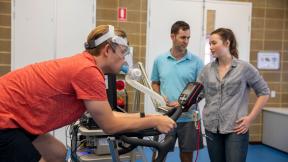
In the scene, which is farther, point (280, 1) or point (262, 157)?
point (280, 1)

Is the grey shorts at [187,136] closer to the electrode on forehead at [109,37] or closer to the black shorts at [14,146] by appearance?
the electrode on forehead at [109,37]

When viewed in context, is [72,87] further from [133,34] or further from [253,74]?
[133,34]

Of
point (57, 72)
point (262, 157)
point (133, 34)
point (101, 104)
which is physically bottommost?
point (262, 157)

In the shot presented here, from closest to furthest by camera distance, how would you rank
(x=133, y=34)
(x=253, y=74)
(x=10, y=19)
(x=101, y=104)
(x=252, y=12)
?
(x=101, y=104)
(x=253, y=74)
(x=10, y=19)
(x=133, y=34)
(x=252, y=12)

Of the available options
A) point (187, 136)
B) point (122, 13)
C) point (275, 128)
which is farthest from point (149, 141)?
point (275, 128)

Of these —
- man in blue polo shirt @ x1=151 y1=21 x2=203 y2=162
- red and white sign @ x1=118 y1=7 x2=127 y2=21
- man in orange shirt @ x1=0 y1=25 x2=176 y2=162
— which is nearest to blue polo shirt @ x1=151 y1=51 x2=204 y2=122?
man in blue polo shirt @ x1=151 y1=21 x2=203 y2=162

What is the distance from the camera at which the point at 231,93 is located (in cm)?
227

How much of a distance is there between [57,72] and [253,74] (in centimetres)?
137

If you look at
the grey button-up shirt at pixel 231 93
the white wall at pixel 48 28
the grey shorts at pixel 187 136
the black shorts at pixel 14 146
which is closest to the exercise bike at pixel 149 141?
the black shorts at pixel 14 146

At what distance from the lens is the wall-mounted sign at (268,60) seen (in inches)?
202

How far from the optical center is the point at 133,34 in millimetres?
4711

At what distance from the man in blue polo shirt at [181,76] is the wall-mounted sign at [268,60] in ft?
8.41

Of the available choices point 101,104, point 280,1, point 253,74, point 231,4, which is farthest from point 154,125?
point 280,1

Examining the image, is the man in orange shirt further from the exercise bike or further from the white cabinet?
the white cabinet
